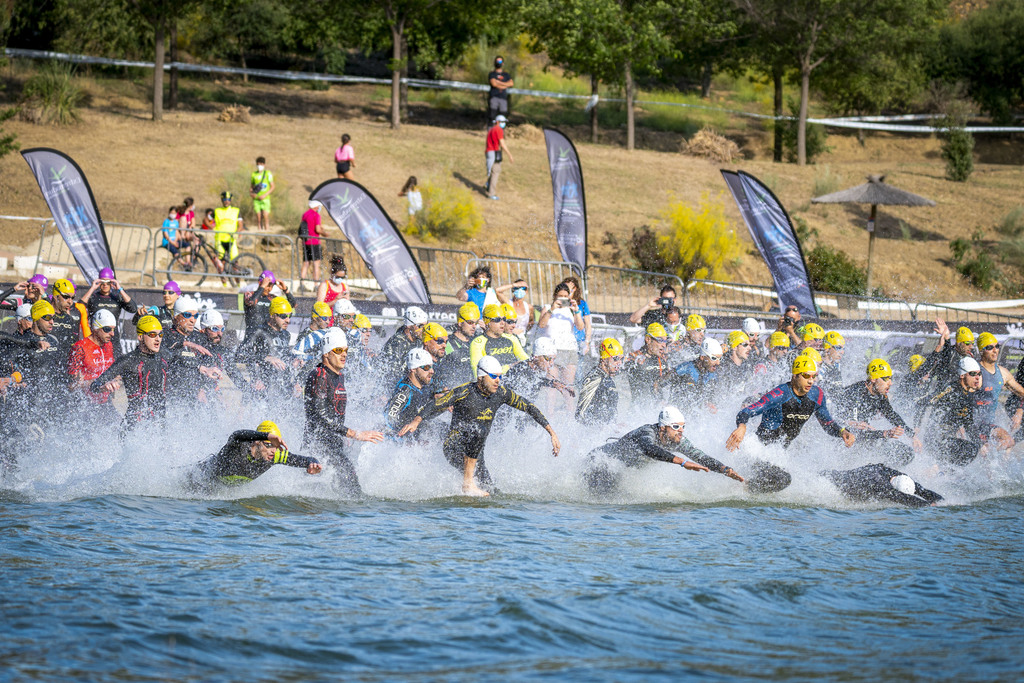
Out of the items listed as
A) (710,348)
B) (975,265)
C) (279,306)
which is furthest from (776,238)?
(975,265)

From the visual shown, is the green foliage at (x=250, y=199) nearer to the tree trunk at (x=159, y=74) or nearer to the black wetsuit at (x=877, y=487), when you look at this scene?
the tree trunk at (x=159, y=74)

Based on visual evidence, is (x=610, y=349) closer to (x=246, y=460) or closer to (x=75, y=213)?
(x=246, y=460)

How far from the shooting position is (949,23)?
44.8m

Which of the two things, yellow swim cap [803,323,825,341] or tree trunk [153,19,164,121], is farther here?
tree trunk [153,19,164,121]

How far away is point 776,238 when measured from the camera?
17469mm

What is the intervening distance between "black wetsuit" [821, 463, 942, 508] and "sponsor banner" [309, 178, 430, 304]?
727cm

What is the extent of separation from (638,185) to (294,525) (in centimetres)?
2259

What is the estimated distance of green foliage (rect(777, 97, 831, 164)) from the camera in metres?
34.0

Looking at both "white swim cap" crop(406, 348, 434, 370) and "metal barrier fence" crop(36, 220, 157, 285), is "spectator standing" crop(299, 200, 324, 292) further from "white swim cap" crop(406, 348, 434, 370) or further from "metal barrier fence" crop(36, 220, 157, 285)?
"white swim cap" crop(406, 348, 434, 370)

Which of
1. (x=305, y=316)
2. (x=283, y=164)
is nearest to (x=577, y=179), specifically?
(x=305, y=316)

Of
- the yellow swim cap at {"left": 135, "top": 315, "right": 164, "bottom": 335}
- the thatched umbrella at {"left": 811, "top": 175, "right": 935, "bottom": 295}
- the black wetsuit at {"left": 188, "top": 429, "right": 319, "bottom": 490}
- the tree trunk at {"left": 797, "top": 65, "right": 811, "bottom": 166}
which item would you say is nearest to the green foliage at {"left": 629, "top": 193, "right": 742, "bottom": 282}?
the thatched umbrella at {"left": 811, "top": 175, "right": 935, "bottom": 295}

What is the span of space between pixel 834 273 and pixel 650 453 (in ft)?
53.3

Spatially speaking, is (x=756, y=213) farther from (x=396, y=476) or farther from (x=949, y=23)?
(x=949, y=23)

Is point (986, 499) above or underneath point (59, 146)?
underneath
